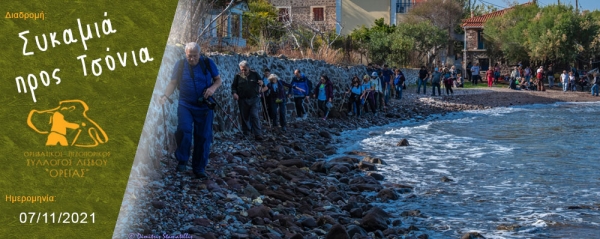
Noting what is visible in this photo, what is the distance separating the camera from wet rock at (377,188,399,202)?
12112 mm

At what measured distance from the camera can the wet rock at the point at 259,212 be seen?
9.09 m

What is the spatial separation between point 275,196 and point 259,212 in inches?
59.9

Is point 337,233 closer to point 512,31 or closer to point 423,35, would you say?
point 423,35

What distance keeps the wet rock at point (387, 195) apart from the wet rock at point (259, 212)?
10.6ft

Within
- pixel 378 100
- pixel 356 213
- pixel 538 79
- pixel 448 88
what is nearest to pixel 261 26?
pixel 448 88

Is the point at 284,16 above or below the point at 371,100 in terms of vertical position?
above

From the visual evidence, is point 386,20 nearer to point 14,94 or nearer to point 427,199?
point 427,199

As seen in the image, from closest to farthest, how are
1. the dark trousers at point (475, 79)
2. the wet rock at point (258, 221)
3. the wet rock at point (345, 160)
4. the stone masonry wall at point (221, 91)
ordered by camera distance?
the wet rock at point (258, 221) < the stone masonry wall at point (221, 91) < the wet rock at point (345, 160) < the dark trousers at point (475, 79)

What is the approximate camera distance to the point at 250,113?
633 inches

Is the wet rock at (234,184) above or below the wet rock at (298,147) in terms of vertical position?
above

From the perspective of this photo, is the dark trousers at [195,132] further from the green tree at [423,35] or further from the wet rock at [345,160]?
the green tree at [423,35]

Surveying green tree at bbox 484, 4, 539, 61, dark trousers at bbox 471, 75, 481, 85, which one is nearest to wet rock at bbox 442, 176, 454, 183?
dark trousers at bbox 471, 75, 481, 85

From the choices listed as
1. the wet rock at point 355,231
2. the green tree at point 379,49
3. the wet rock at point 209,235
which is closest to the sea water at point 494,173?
the wet rock at point 355,231

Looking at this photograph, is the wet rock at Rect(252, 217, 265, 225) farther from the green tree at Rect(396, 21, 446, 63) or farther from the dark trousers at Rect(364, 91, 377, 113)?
the green tree at Rect(396, 21, 446, 63)
